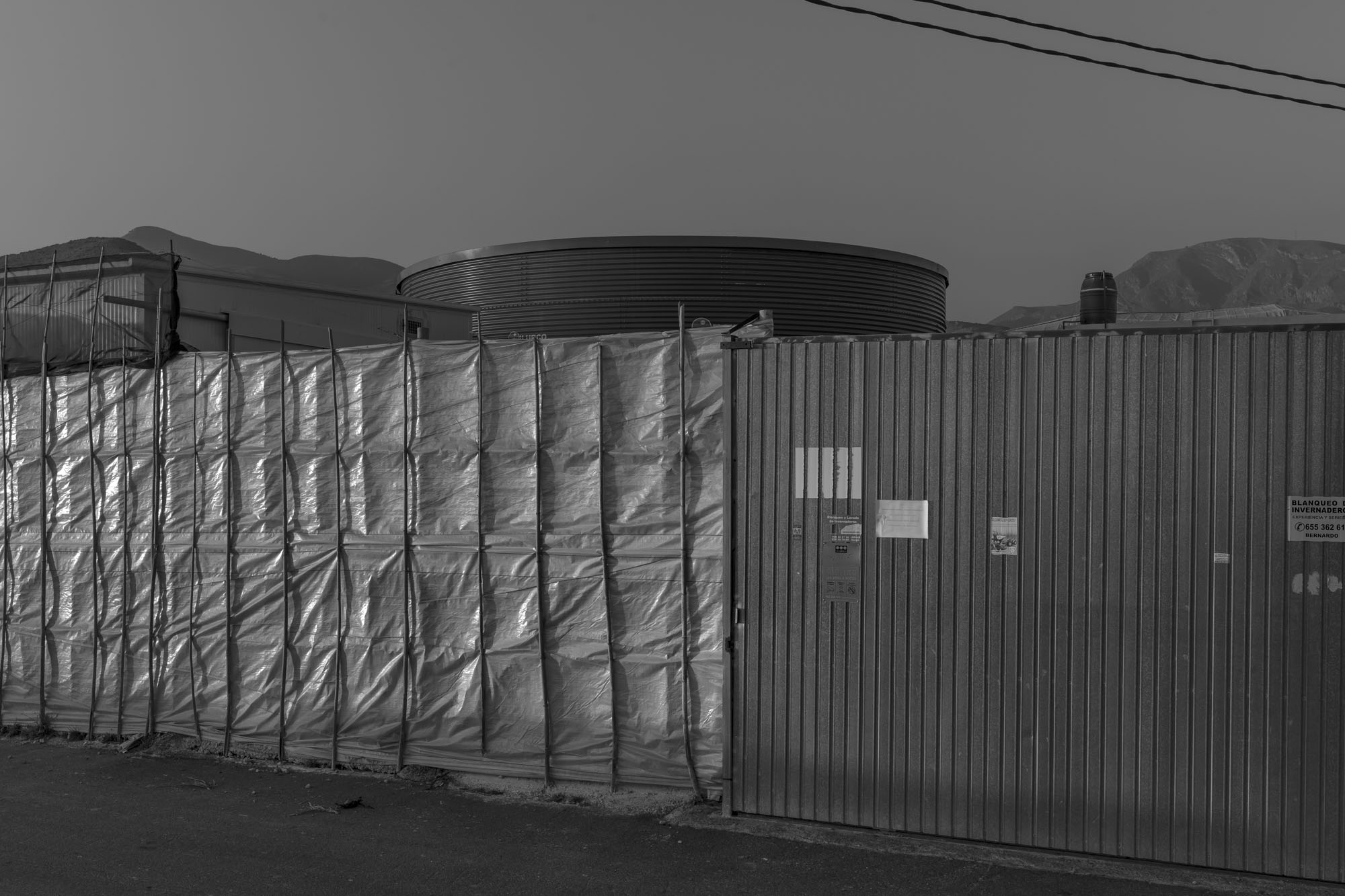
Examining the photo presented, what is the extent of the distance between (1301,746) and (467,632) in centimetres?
529

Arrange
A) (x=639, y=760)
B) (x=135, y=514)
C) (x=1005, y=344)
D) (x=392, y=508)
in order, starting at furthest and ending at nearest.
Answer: (x=135, y=514)
(x=392, y=508)
(x=639, y=760)
(x=1005, y=344)

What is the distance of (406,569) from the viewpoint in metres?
8.09

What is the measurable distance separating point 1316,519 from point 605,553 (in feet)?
14.0

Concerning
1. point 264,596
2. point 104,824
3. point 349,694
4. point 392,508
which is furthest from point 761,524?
point 104,824

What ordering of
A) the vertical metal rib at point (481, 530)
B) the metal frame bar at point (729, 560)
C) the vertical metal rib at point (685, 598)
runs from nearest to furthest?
the metal frame bar at point (729, 560) → the vertical metal rib at point (685, 598) → the vertical metal rib at point (481, 530)

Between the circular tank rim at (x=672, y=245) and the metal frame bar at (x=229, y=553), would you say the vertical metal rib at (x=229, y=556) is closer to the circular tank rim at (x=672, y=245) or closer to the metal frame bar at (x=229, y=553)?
the metal frame bar at (x=229, y=553)

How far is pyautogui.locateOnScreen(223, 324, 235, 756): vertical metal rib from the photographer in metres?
8.65

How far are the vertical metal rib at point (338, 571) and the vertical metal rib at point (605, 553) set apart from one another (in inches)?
84.3

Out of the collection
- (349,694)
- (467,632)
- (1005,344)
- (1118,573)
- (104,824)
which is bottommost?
(104,824)

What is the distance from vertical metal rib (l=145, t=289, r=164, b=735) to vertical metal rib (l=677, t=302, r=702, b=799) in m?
4.58

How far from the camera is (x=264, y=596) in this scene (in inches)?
337

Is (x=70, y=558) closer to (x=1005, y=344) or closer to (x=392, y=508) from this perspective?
(x=392, y=508)

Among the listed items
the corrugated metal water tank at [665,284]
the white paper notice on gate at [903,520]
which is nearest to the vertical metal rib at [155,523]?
the white paper notice on gate at [903,520]

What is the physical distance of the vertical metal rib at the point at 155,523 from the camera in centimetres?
895
